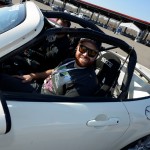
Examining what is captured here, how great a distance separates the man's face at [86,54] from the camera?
2637 mm

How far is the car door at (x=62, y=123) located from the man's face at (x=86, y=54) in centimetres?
56

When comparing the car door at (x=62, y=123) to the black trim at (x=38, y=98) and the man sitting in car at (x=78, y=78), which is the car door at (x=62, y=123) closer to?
the black trim at (x=38, y=98)

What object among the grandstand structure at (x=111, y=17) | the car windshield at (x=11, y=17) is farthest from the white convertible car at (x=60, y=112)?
the grandstand structure at (x=111, y=17)

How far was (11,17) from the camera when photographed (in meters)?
2.21

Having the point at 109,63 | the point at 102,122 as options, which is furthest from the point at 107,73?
the point at 102,122

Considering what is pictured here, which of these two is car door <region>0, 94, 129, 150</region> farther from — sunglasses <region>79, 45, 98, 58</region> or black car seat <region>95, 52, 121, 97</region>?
sunglasses <region>79, 45, 98, 58</region>

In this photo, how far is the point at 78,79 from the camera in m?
2.62

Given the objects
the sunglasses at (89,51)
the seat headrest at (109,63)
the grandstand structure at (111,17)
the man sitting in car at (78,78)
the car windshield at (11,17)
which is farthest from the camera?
the grandstand structure at (111,17)

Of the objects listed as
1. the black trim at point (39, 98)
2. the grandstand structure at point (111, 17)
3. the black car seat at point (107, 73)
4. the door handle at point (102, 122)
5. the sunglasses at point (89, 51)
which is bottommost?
the grandstand structure at point (111, 17)

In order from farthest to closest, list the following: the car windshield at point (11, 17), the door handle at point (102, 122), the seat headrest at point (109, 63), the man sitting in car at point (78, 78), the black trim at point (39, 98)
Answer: the seat headrest at point (109, 63), the man sitting in car at point (78, 78), the door handle at point (102, 122), the car windshield at point (11, 17), the black trim at point (39, 98)

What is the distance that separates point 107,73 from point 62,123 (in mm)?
1048

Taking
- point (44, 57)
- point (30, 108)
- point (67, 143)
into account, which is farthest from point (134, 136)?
point (44, 57)

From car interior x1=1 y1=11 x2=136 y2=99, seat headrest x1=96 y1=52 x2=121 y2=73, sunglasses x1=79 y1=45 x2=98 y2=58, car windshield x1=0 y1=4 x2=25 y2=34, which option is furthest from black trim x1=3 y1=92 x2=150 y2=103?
seat headrest x1=96 y1=52 x2=121 y2=73

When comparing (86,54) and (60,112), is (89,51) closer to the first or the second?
(86,54)
